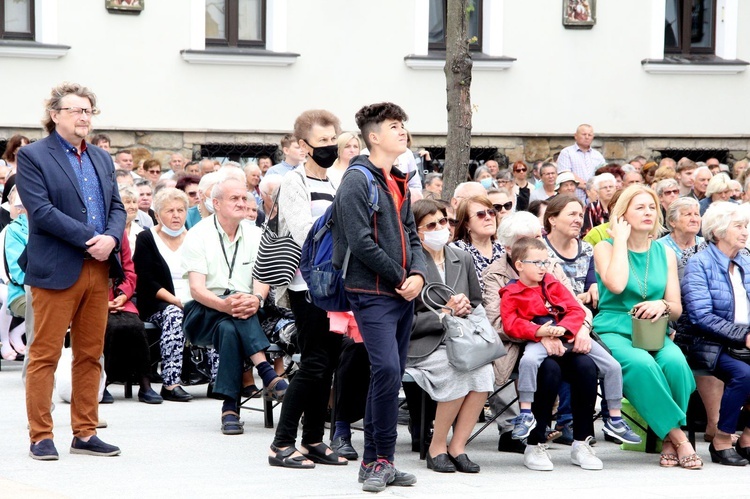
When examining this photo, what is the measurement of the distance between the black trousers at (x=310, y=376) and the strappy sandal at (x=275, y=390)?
113 centimetres

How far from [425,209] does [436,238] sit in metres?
0.21

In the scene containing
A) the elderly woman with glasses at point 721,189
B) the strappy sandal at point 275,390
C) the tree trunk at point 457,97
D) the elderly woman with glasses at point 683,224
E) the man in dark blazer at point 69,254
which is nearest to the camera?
the man in dark blazer at point 69,254

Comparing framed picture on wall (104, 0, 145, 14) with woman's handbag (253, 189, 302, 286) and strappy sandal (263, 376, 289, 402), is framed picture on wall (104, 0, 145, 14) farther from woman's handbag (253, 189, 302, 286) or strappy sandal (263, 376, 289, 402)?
woman's handbag (253, 189, 302, 286)

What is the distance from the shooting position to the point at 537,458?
7723 mm

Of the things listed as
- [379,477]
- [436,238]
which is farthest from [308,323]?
[379,477]

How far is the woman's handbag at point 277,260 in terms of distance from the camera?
772 cm

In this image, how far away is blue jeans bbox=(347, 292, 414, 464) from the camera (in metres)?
6.86

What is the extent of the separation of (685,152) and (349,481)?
14.9m

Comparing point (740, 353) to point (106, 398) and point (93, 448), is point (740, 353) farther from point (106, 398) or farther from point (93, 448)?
point (106, 398)

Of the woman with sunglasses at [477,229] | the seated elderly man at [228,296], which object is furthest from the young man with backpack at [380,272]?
the woman with sunglasses at [477,229]

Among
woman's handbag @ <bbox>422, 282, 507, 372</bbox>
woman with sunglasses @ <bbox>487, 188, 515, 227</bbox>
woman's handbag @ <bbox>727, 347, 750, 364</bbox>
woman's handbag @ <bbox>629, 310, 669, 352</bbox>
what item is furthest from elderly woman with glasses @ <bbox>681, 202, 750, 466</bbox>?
woman with sunglasses @ <bbox>487, 188, 515, 227</bbox>

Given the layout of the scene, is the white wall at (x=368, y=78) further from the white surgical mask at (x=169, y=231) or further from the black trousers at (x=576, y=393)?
the black trousers at (x=576, y=393)

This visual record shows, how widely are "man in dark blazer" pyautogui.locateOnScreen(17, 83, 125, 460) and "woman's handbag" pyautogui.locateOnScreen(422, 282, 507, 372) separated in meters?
1.82

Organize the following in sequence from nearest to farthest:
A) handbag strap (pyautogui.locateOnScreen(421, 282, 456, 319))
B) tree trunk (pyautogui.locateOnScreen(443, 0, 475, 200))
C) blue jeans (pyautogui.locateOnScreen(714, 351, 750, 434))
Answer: handbag strap (pyautogui.locateOnScreen(421, 282, 456, 319)), blue jeans (pyautogui.locateOnScreen(714, 351, 750, 434)), tree trunk (pyautogui.locateOnScreen(443, 0, 475, 200))
